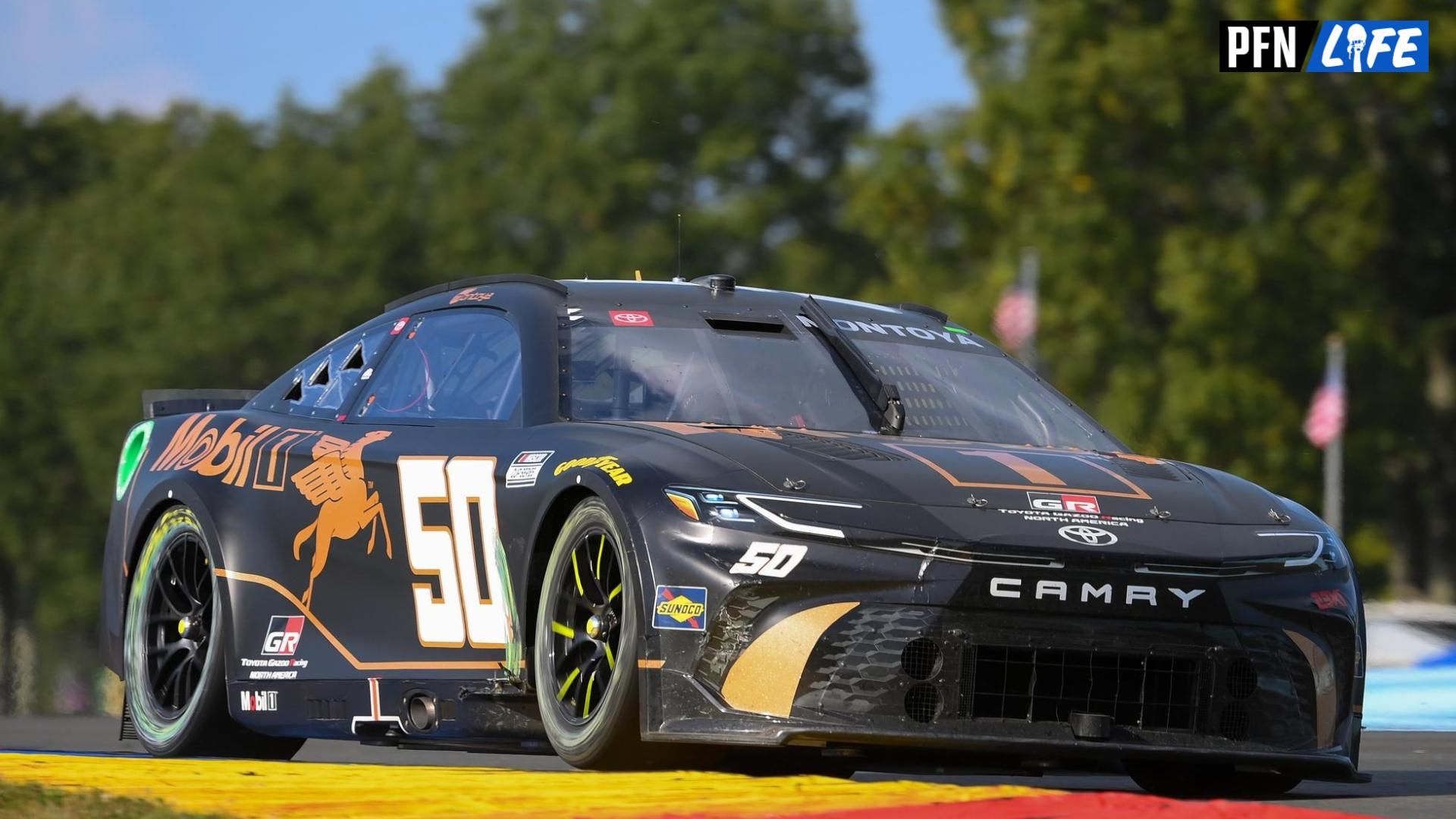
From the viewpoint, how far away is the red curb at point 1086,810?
17.1ft

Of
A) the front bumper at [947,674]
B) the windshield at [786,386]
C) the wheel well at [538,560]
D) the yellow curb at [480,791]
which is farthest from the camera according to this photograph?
the windshield at [786,386]

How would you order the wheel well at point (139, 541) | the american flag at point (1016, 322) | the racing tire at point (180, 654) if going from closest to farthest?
the racing tire at point (180, 654)
the wheel well at point (139, 541)
the american flag at point (1016, 322)

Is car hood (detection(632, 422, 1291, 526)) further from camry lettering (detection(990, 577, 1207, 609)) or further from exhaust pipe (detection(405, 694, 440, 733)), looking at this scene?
exhaust pipe (detection(405, 694, 440, 733))

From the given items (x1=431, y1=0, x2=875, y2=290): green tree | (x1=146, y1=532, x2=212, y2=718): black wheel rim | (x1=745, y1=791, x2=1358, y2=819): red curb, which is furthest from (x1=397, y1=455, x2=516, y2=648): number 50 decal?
(x1=431, y1=0, x2=875, y2=290): green tree

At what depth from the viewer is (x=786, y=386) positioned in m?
7.27

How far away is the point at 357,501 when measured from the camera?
7.59 metres

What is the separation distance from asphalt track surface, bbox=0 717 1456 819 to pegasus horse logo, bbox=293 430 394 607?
35.8 inches

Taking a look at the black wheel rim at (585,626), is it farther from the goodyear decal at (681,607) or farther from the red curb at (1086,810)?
the red curb at (1086,810)

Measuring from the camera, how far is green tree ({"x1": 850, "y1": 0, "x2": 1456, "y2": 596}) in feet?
118

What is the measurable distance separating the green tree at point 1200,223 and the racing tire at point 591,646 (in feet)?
95.6

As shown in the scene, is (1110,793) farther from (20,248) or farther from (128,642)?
(20,248)

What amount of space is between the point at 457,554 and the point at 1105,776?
2394 millimetres

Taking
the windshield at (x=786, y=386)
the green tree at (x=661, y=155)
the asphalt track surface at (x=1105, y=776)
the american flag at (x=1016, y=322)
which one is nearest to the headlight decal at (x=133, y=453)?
the asphalt track surface at (x=1105, y=776)

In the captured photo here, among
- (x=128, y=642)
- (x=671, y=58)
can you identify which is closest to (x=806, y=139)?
(x=671, y=58)
